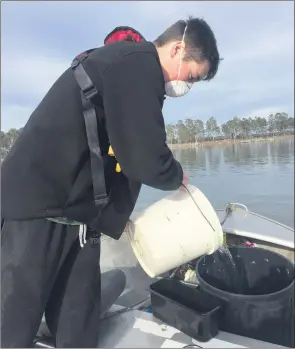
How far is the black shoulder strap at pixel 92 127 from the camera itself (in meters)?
1.14

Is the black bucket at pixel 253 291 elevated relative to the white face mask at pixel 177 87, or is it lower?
lower

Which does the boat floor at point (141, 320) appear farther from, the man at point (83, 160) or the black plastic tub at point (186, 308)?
the man at point (83, 160)

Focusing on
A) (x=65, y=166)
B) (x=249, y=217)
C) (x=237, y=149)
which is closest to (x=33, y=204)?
(x=65, y=166)

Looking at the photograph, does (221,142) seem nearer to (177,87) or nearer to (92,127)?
(177,87)

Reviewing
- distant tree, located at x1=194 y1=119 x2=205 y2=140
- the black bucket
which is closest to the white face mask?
distant tree, located at x1=194 y1=119 x2=205 y2=140

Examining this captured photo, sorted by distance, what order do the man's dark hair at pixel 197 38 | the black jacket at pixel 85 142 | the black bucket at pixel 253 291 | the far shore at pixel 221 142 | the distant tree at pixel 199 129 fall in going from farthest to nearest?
1. the distant tree at pixel 199 129
2. the far shore at pixel 221 142
3. the black bucket at pixel 253 291
4. the man's dark hair at pixel 197 38
5. the black jacket at pixel 85 142

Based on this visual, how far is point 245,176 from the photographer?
3.29 metres

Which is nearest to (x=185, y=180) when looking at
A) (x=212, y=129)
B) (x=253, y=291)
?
(x=212, y=129)

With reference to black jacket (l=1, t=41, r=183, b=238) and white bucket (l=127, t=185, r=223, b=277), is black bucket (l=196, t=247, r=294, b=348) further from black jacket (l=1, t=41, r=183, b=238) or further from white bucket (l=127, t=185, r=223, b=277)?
black jacket (l=1, t=41, r=183, b=238)

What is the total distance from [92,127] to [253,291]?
4.66ft

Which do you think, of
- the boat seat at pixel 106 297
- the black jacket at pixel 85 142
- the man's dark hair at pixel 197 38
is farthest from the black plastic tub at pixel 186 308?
the man's dark hair at pixel 197 38

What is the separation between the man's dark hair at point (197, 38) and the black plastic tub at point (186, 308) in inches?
36.3

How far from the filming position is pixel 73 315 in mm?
1363

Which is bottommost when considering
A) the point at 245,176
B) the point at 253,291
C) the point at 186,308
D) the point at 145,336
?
the point at 253,291
